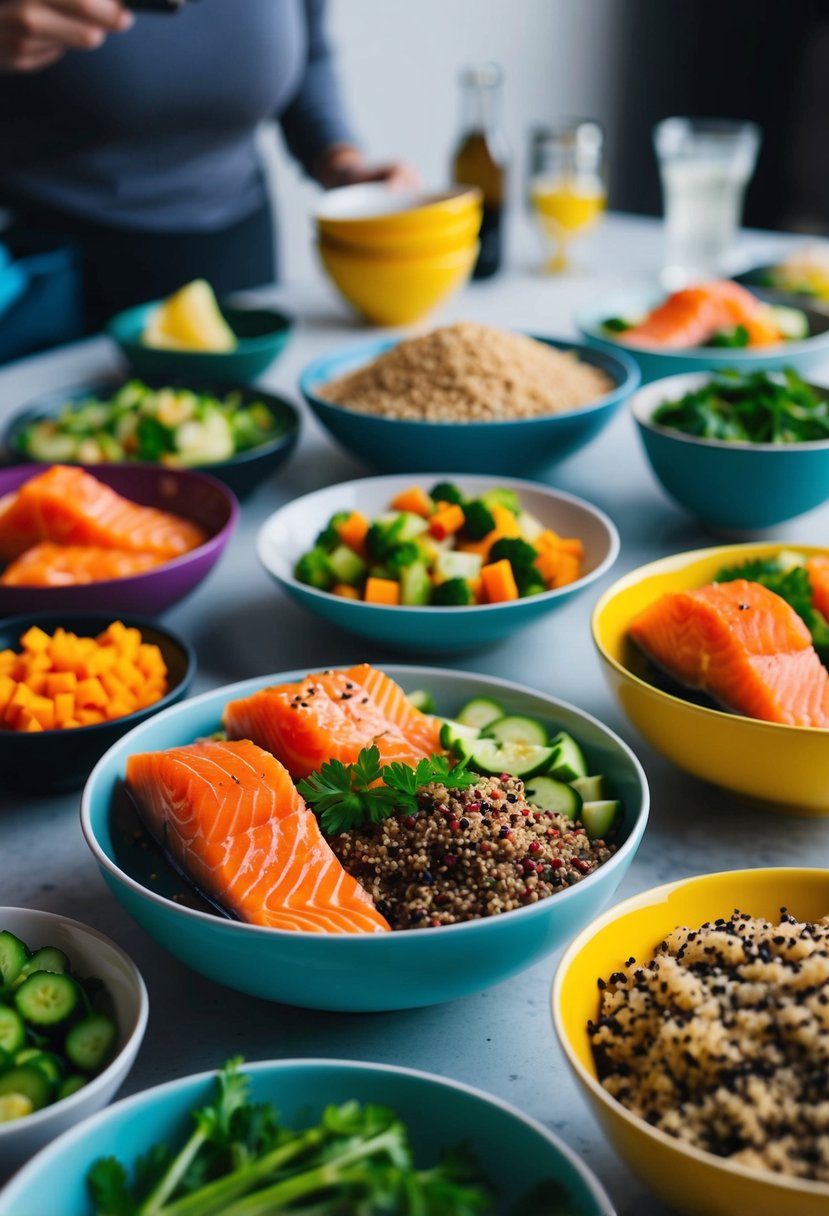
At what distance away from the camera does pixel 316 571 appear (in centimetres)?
169

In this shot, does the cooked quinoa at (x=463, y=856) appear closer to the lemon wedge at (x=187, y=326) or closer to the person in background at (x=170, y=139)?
the lemon wedge at (x=187, y=326)

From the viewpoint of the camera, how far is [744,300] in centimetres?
272

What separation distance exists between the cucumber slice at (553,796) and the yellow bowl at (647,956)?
0.16 m

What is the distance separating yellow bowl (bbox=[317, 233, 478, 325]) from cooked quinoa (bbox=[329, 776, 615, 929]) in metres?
1.94

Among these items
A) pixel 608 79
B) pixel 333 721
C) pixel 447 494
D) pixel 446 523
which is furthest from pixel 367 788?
pixel 608 79

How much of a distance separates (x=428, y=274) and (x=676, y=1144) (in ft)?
7.79

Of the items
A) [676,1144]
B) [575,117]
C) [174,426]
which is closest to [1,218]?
[174,426]

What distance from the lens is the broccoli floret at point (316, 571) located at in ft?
5.53

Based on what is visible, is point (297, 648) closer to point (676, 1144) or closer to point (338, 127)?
point (676, 1144)

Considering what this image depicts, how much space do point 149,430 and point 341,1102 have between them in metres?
1.47

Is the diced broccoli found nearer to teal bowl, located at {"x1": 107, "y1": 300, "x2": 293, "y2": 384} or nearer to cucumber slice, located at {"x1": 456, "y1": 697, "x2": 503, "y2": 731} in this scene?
cucumber slice, located at {"x1": 456, "y1": 697, "x2": 503, "y2": 731}

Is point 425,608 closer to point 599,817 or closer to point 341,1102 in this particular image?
point 599,817

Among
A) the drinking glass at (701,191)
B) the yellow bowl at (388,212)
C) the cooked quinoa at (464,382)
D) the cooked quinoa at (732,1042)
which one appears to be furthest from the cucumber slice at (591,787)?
the drinking glass at (701,191)

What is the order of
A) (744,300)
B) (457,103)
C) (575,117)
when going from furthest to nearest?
(575,117) → (457,103) → (744,300)
